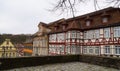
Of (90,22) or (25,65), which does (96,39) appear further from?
(25,65)

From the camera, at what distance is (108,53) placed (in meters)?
25.3

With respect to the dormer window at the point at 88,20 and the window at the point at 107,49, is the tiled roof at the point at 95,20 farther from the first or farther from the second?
the window at the point at 107,49

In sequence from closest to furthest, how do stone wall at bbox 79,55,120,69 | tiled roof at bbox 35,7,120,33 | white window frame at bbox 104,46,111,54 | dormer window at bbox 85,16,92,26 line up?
stone wall at bbox 79,55,120,69 < white window frame at bbox 104,46,111,54 < tiled roof at bbox 35,7,120,33 < dormer window at bbox 85,16,92,26

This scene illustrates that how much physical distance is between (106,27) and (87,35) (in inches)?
194

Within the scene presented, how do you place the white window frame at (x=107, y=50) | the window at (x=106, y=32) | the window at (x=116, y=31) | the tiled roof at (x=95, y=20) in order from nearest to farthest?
the window at (x=116, y=31) < the white window frame at (x=107, y=50) < the tiled roof at (x=95, y=20) < the window at (x=106, y=32)

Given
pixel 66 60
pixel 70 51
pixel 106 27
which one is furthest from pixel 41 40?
pixel 66 60

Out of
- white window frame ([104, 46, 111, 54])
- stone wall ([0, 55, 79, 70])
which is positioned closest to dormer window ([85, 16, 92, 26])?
white window frame ([104, 46, 111, 54])

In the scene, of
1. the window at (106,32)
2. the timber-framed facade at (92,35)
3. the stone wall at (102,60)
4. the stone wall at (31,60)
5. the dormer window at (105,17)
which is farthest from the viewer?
the dormer window at (105,17)

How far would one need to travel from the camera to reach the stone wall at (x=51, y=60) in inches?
420

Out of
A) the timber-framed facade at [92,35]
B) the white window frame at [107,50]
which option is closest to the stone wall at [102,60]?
the timber-framed facade at [92,35]

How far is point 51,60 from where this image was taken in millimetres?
13070

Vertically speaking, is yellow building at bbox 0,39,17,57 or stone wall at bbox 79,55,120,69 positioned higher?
yellow building at bbox 0,39,17,57

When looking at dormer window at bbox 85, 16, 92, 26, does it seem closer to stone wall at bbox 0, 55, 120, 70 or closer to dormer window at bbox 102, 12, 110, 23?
dormer window at bbox 102, 12, 110, 23

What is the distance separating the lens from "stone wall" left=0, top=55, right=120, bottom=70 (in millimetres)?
10666
